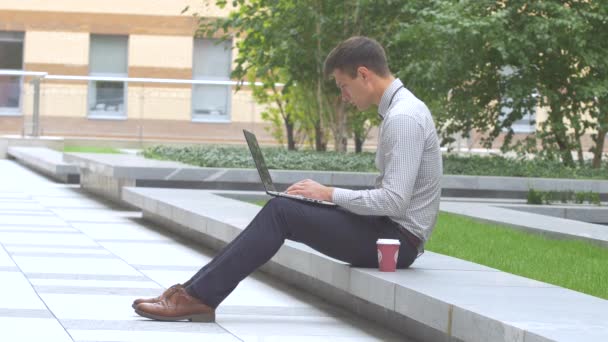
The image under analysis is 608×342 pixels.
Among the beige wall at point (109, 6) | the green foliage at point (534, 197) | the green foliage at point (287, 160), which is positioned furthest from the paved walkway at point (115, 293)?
the beige wall at point (109, 6)

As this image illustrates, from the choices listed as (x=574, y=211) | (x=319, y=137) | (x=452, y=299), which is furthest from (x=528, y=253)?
Answer: (x=319, y=137)

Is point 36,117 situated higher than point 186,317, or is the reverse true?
point 36,117

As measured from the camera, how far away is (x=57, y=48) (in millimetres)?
38125

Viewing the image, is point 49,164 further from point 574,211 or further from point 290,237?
point 290,237

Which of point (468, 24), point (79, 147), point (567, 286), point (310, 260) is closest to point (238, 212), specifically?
point (310, 260)

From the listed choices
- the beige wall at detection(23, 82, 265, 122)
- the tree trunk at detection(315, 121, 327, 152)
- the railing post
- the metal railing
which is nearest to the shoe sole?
the tree trunk at detection(315, 121, 327, 152)

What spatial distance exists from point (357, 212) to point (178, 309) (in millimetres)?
1021

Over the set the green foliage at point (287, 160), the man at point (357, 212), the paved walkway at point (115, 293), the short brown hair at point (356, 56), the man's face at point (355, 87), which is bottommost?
the paved walkway at point (115, 293)

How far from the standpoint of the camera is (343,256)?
22.3 feet

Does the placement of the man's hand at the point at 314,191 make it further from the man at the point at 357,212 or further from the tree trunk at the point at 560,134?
the tree trunk at the point at 560,134

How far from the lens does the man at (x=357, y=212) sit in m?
6.53

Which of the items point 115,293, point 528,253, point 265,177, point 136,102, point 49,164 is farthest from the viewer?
point 136,102

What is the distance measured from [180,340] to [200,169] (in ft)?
30.3

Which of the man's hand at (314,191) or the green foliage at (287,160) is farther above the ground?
the man's hand at (314,191)
